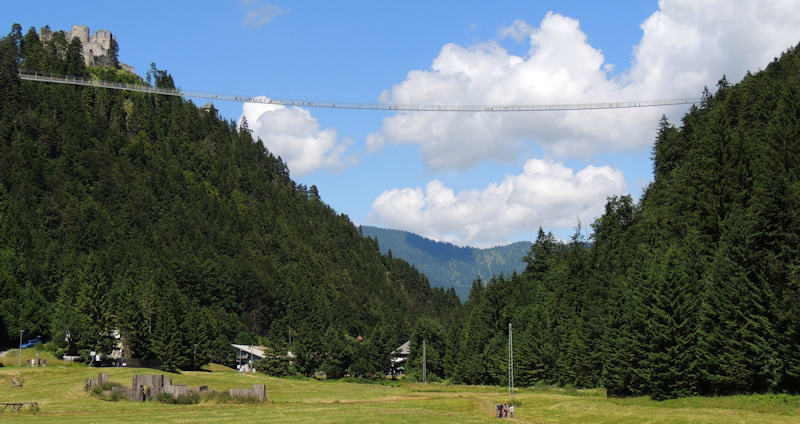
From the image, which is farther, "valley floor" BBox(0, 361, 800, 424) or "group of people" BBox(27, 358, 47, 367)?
"group of people" BBox(27, 358, 47, 367)

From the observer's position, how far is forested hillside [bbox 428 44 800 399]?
55688mm

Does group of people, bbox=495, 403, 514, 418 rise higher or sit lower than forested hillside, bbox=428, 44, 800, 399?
lower

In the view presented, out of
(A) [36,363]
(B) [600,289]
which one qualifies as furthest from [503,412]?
(A) [36,363]

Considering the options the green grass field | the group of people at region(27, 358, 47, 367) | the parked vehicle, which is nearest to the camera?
the green grass field

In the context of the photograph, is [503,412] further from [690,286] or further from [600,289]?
[600,289]

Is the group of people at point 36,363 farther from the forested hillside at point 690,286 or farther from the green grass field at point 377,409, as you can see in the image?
the forested hillside at point 690,286

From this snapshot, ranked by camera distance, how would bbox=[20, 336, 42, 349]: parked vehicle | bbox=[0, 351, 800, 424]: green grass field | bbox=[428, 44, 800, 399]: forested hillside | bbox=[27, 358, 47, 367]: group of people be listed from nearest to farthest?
bbox=[0, 351, 800, 424]: green grass field → bbox=[428, 44, 800, 399]: forested hillside → bbox=[27, 358, 47, 367]: group of people → bbox=[20, 336, 42, 349]: parked vehicle

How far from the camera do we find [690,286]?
215 feet

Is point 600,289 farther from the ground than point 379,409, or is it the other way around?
point 600,289

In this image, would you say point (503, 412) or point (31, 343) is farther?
point (31, 343)

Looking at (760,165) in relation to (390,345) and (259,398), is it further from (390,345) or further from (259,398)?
(390,345)

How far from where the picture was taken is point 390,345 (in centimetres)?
13900

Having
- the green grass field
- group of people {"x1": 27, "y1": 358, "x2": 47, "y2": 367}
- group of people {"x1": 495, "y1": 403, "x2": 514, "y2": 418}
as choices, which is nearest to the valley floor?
the green grass field

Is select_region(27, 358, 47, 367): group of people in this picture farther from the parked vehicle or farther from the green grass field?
the parked vehicle
